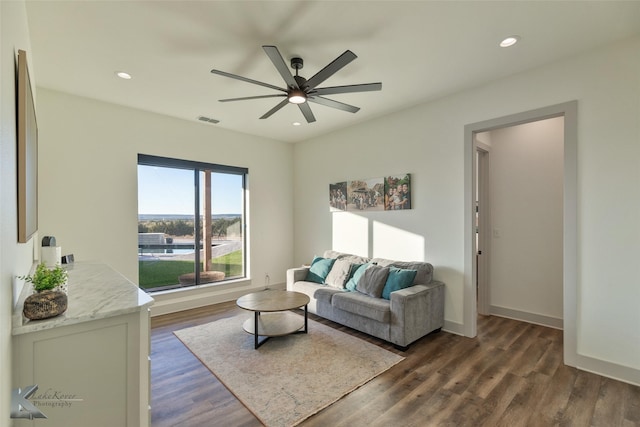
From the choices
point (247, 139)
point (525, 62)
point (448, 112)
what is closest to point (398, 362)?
point (448, 112)

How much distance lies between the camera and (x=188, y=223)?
4809 millimetres

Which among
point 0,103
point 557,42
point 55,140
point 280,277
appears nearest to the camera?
point 0,103

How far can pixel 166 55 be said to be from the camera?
9.14 ft

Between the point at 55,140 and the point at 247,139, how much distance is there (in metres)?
2.69

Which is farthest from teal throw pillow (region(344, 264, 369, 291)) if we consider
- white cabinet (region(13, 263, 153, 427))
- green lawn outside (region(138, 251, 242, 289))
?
white cabinet (region(13, 263, 153, 427))

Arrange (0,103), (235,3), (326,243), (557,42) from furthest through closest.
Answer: (326,243), (557,42), (235,3), (0,103)

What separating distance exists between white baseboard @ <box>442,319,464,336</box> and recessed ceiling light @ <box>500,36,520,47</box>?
3000 mm

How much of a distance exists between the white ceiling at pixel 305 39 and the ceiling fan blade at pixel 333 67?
38 cm

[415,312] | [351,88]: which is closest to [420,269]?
[415,312]

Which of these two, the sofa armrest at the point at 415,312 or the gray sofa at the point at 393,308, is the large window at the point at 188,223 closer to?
the gray sofa at the point at 393,308

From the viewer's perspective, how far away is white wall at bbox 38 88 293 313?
3.58m

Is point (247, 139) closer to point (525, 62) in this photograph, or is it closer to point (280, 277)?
point (280, 277)

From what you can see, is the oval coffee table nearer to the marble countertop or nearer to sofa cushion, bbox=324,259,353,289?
sofa cushion, bbox=324,259,353,289

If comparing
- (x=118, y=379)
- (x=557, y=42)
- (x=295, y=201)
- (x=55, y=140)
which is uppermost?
(x=557, y=42)
